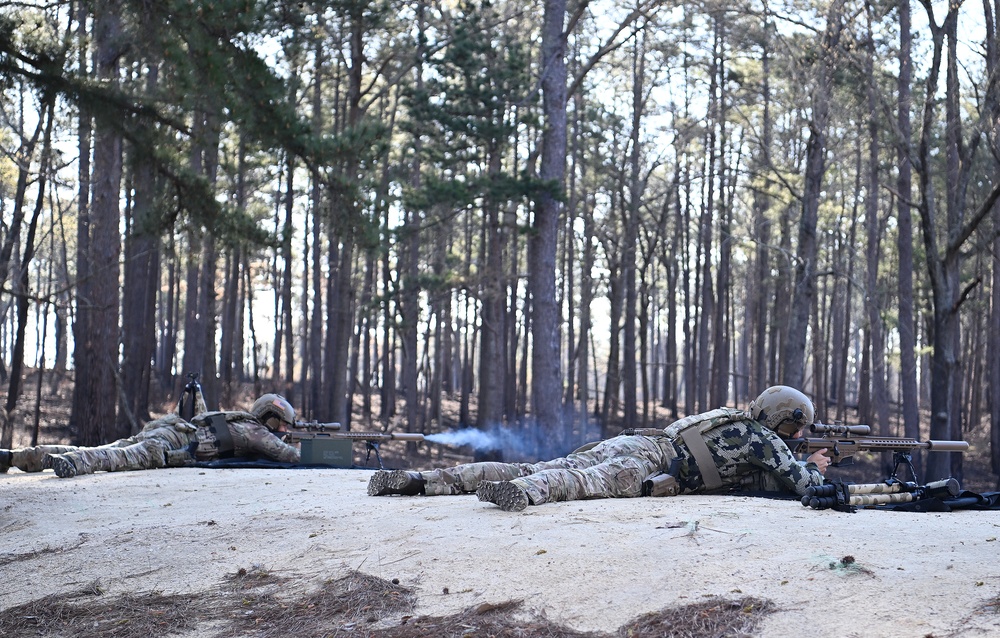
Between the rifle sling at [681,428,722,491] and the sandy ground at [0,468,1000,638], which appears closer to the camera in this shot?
the sandy ground at [0,468,1000,638]

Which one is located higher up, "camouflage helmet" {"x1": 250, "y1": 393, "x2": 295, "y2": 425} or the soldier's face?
"camouflage helmet" {"x1": 250, "y1": 393, "x2": 295, "y2": 425}

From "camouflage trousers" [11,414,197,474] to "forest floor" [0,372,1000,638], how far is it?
11.7ft

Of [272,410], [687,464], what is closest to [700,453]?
[687,464]

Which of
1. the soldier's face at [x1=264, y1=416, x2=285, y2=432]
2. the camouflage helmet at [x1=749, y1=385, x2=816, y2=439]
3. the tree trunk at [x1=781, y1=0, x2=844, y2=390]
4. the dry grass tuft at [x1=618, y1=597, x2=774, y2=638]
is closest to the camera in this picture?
the dry grass tuft at [x1=618, y1=597, x2=774, y2=638]

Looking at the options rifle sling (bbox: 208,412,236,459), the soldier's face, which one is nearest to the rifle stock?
the soldier's face

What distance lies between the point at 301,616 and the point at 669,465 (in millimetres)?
4128

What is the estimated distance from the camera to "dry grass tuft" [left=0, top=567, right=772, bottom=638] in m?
4.73

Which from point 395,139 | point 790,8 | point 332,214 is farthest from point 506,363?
point 332,214

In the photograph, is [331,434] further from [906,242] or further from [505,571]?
[906,242]

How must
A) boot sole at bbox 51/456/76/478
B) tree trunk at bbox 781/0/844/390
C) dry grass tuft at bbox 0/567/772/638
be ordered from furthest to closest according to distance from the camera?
tree trunk at bbox 781/0/844/390, boot sole at bbox 51/456/76/478, dry grass tuft at bbox 0/567/772/638

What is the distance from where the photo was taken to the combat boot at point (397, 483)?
28.2 ft

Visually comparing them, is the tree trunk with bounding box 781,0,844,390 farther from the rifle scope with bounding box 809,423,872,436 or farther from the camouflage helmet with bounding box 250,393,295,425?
the camouflage helmet with bounding box 250,393,295,425

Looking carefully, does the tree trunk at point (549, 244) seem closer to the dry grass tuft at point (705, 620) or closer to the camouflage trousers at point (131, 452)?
the camouflage trousers at point (131, 452)

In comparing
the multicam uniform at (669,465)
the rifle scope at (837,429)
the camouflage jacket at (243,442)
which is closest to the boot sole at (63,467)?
the camouflage jacket at (243,442)
